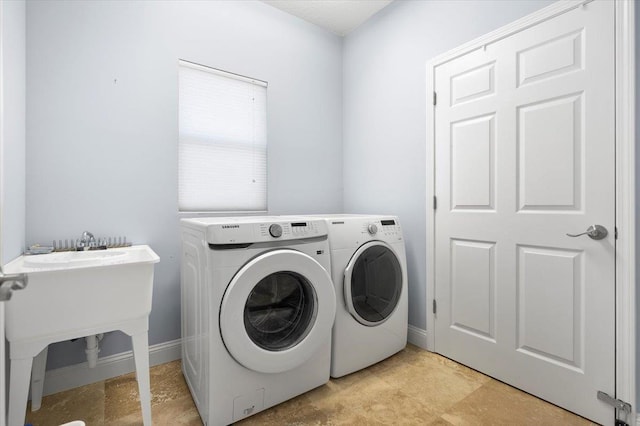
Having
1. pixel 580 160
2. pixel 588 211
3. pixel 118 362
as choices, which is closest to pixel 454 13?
pixel 580 160

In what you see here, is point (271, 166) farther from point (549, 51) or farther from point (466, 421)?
point (466, 421)

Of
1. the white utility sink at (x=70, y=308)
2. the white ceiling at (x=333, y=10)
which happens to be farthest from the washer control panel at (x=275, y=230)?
the white ceiling at (x=333, y=10)

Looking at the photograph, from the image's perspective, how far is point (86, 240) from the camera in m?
1.68

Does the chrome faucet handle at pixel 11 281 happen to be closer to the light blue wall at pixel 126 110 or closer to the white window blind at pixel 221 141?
the light blue wall at pixel 126 110

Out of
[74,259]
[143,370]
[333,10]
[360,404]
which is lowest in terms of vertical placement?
[360,404]

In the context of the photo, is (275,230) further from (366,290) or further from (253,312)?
(366,290)

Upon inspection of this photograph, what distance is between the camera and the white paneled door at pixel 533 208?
4.67ft

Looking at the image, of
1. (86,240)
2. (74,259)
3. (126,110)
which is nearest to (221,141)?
(126,110)

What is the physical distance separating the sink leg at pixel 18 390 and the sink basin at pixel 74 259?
355mm

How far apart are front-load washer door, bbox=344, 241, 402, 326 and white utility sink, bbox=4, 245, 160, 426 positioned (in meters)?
1.02

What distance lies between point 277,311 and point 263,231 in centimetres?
42

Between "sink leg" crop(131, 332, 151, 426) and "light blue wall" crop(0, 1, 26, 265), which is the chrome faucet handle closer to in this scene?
"light blue wall" crop(0, 1, 26, 265)

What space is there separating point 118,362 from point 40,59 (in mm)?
1705

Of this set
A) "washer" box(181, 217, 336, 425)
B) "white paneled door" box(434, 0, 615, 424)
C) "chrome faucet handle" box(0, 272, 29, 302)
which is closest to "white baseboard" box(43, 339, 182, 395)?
"washer" box(181, 217, 336, 425)
